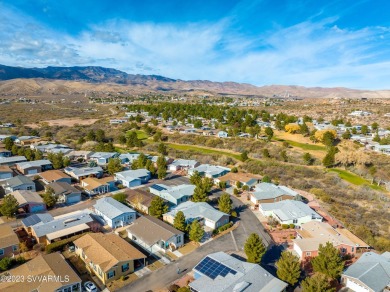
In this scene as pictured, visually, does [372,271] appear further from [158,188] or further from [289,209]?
[158,188]

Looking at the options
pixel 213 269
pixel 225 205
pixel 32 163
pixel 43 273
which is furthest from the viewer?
pixel 32 163

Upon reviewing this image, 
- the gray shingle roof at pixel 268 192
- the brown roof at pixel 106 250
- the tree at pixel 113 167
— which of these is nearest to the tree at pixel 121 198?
the brown roof at pixel 106 250

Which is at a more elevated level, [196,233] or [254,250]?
[254,250]

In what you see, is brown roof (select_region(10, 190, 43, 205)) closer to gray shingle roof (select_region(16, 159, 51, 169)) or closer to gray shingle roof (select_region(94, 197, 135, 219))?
gray shingle roof (select_region(94, 197, 135, 219))

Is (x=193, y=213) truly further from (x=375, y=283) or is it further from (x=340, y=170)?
(x=340, y=170)

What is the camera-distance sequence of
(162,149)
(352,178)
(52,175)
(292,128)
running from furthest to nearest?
(292,128), (162,149), (352,178), (52,175)

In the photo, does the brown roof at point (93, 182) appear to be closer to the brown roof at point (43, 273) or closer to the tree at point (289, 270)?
the brown roof at point (43, 273)

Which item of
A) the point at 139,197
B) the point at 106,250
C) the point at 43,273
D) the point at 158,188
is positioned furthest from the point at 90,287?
the point at 158,188
